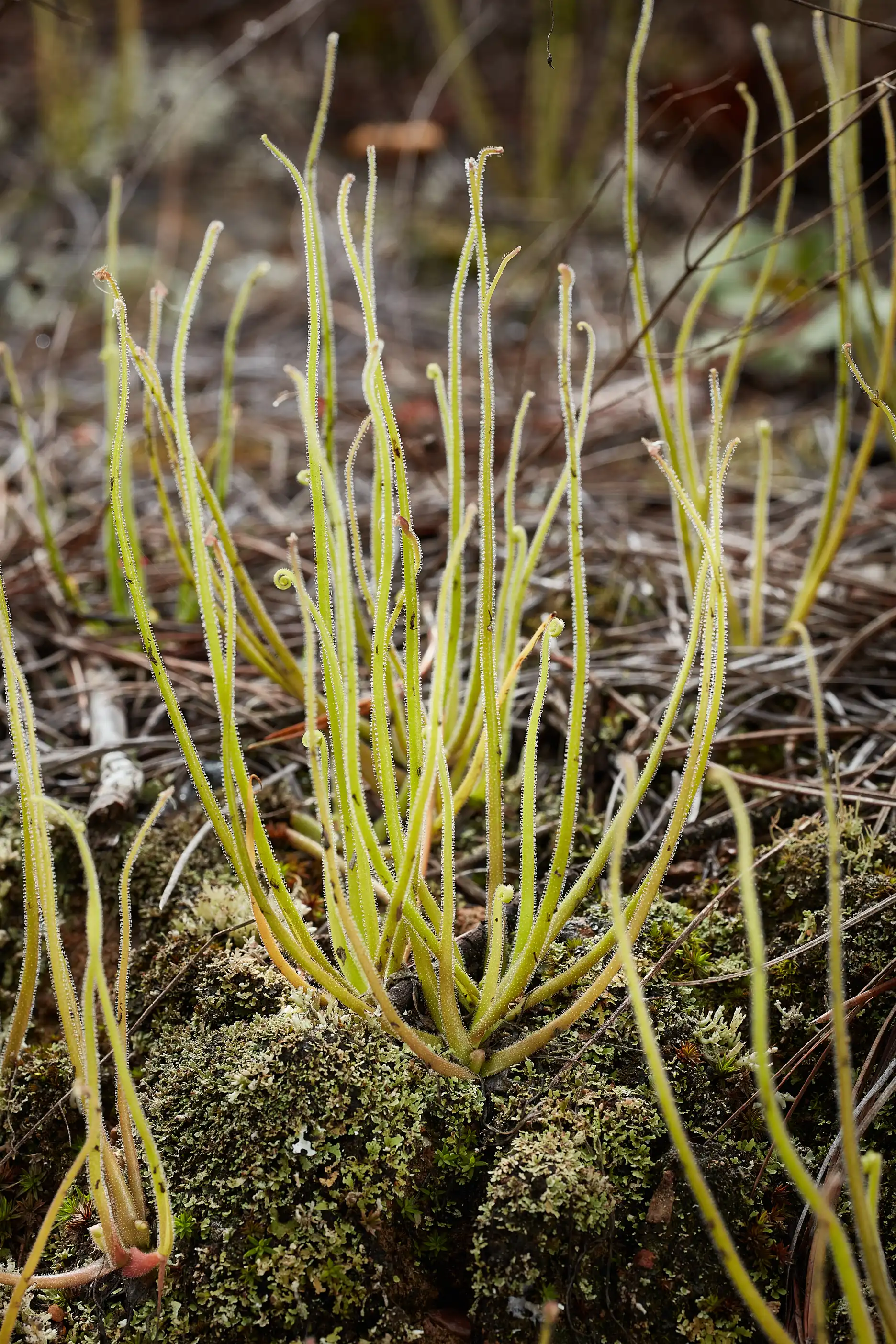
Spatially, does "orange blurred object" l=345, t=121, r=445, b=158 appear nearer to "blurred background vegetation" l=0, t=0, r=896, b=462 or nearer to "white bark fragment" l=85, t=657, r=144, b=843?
"blurred background vegetation" l=0, t=0, r=896, b=462

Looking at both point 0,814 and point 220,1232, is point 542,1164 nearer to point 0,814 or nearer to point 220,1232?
point 220,1232

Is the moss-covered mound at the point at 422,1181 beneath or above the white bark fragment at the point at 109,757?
beneath

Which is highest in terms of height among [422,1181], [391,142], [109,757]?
[391,142]

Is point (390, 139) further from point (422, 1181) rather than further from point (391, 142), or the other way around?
point (422, 1181)

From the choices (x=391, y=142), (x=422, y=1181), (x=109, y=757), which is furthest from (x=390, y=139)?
(x=422, y=1181)

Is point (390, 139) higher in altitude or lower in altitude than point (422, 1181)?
higher

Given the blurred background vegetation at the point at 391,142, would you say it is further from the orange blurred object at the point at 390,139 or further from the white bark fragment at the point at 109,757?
the white bark fragment at the point at 109,757

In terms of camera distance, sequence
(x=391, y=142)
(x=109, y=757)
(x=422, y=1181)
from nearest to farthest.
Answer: (x=422, y=1181)
(x=109, y=757)
(x=391, y=142)

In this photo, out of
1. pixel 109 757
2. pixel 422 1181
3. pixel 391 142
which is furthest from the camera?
pixel 391 142

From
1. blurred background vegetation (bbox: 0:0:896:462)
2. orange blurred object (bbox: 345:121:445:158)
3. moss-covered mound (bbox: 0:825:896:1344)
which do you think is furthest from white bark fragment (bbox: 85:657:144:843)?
orange blurred object (bbox: 345:121:445:158)

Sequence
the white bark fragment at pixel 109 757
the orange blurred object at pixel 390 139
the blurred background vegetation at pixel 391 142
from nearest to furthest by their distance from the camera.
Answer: the white bark fragment at pixel 109 757, the blurred background vegetation at pixel 391 142, the orange blurred object at pixel 390 139

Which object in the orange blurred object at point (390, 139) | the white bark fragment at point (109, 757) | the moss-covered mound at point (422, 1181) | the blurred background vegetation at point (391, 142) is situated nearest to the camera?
the moss-covered mound at point (422, 1181)

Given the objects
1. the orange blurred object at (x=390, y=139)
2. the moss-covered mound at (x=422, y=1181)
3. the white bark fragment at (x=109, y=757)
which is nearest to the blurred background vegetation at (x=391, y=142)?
the orange blurred object at (x=390, y=139)
